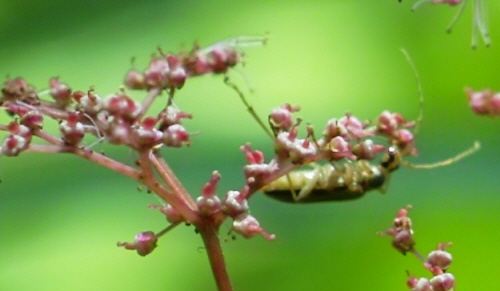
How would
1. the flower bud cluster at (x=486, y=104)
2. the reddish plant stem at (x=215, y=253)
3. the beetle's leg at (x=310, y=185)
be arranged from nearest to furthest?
the flower bud cluster at (x=486, y=104) < the reddish plant stem at (x=215, y=253) < the beetle's leg at (x=310, y=185)

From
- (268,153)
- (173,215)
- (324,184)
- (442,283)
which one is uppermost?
(268,153)

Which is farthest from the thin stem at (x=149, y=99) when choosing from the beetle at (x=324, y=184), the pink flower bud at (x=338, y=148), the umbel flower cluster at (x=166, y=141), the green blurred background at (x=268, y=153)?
the green blurred background at (x=268, y=153)

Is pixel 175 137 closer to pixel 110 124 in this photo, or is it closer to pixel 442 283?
pixel 110 124

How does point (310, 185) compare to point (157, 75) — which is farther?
point (310, 185)

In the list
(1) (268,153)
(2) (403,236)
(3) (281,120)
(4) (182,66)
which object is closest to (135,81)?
(4) (182,66)

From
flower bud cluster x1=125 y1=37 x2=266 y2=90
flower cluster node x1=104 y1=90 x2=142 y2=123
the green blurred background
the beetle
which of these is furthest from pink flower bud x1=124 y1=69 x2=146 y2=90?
the green blurred background

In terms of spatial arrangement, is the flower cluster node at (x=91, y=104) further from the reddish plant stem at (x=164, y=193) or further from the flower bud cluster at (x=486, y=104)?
the flower bud cluster at (x=486, y=104)
